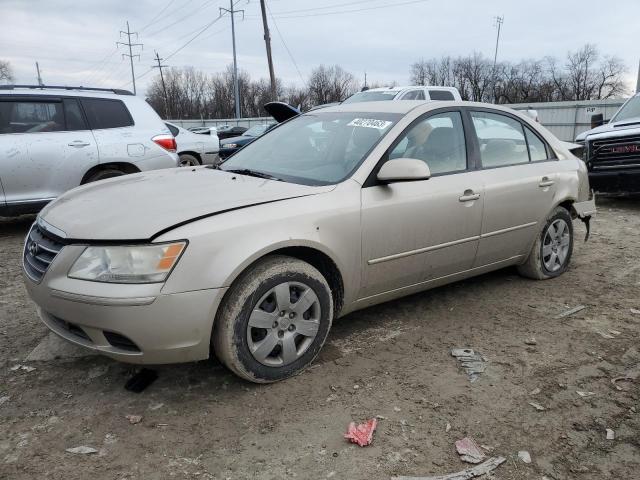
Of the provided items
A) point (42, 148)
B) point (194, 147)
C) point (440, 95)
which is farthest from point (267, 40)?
point (42, 148)

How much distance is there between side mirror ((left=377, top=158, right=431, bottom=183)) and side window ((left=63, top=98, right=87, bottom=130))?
4799mm

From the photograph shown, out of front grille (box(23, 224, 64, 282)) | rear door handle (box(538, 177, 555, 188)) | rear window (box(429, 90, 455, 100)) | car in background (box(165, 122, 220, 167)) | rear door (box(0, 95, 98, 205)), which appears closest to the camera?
front grille (box(23, 224, 64, 282))

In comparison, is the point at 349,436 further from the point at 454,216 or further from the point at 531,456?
the point at 454,216

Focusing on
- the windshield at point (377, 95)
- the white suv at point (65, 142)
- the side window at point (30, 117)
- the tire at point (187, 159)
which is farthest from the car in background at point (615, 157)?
the side window at point (30, 117)

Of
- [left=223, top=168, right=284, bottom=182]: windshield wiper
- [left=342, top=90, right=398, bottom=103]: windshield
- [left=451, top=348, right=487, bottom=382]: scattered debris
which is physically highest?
[left=342, top=90, right=398, bottom=103]: windshield

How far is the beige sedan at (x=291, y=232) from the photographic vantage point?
252 cm

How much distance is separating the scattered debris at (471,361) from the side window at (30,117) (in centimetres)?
548

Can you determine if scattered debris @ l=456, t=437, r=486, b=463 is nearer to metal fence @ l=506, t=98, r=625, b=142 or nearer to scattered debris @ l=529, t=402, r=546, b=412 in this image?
scattered debris @ l=529, t=402, r=546, b=412

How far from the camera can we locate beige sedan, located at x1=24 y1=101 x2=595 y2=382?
8.25 ft

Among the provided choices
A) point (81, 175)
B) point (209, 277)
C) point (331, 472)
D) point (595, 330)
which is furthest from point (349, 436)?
point (81, 175)

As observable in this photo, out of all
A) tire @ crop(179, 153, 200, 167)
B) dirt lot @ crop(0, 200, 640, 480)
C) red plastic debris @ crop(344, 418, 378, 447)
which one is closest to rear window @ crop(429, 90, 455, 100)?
tire @ crop(179, 153, 200, 167)

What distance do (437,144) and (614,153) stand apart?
612cm

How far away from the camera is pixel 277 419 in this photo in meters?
2.62

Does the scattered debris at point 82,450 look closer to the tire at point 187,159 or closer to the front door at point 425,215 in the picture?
the front door at point 425,215
